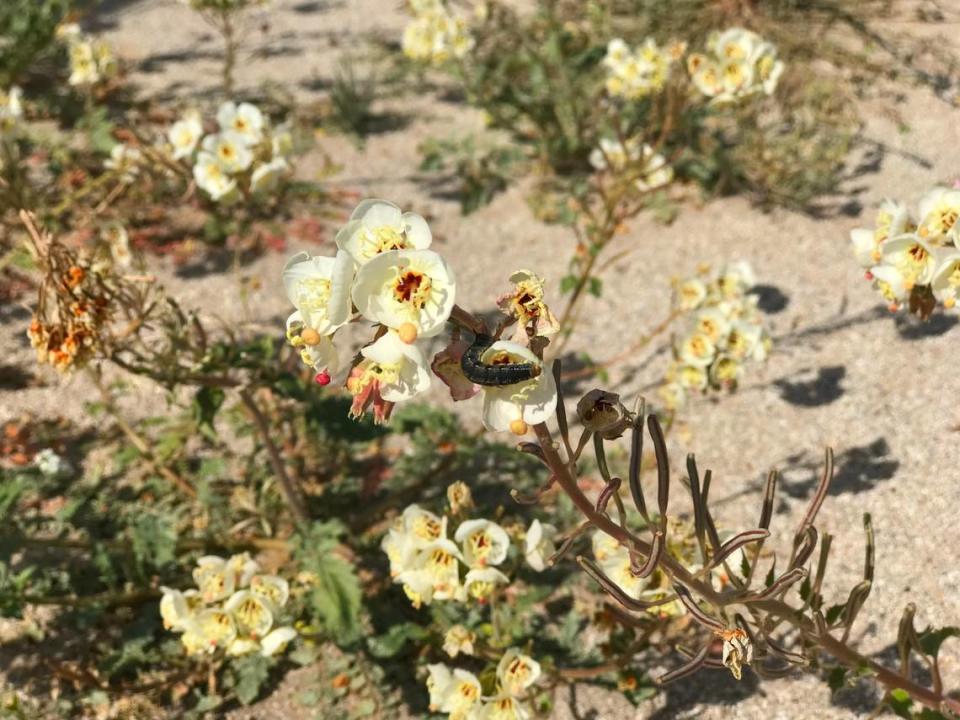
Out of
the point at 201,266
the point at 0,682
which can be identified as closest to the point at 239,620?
the point at 0,682

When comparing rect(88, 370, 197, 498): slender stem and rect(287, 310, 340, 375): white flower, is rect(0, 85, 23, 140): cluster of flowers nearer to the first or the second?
rect(88, 370, 197, 498): slender stem

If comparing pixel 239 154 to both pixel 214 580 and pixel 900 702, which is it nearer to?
pixel 214 580

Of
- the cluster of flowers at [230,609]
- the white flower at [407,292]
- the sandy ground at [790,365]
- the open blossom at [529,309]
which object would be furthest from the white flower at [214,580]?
the open blossom at [529,309]

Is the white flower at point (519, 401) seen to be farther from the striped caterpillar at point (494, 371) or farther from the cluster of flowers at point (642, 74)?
the cluster of flowers at point (642, 74)

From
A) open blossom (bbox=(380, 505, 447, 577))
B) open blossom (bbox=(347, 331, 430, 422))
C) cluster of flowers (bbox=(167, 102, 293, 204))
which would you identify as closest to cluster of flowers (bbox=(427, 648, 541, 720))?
open blossom (bbox=(380, 505, 447, 577))

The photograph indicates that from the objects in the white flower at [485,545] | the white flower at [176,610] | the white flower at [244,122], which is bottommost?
the white flower at [176,610]

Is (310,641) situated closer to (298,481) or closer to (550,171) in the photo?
(298,481)

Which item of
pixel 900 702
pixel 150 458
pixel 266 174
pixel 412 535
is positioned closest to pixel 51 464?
pixel 150 458

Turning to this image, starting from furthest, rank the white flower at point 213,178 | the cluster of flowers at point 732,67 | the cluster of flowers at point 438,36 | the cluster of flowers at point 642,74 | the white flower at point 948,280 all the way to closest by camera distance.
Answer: the cluster of flowers at point 438,36 < the cluster of flowers at point 642,74 < the cluster of flowers at point 732,67 < the white flower at point 213,178 < the white flower at point 948,280
